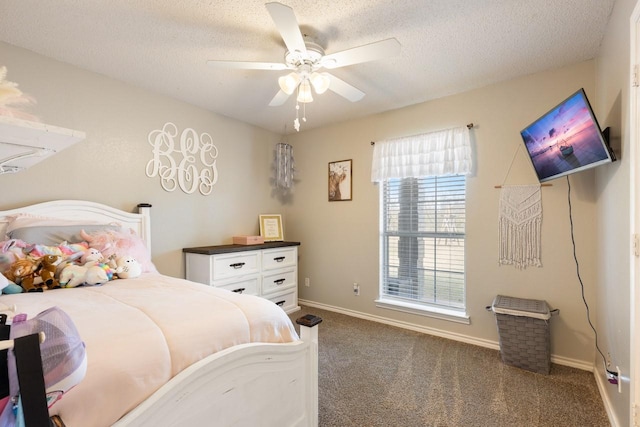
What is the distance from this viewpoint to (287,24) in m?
1.51

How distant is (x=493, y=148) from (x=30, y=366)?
3078 mm

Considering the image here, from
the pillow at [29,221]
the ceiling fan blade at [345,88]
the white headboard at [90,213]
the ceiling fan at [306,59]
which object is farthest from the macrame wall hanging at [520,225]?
the pillow at [29,221]

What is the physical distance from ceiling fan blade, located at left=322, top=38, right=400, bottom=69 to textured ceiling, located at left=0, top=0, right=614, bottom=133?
9.8 inches

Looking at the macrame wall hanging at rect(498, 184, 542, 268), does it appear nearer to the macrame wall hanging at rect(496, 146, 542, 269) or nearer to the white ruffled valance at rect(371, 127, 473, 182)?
the macrame wall hanging at rect(496, 146, 542, 269)

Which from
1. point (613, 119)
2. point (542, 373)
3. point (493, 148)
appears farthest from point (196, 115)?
point (542, 373)

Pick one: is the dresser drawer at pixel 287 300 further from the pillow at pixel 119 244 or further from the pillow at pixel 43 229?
the pillow at pixel 43 229

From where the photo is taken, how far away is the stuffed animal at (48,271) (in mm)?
1641

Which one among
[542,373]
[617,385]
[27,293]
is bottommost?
[542,373]

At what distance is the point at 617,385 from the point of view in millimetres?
1587

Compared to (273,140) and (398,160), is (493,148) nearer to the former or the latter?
(398,160)

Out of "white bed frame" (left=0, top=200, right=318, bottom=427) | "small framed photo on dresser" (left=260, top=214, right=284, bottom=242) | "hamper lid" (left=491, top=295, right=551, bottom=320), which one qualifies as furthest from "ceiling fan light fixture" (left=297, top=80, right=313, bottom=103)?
"hamper lid" (left=491, top=295, right=551, bottom=320)

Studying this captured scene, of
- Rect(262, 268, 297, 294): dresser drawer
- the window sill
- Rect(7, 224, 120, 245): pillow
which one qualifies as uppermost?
Rect(7, 224, 120, 245): pillow

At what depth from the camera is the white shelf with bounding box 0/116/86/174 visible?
2.32 feet

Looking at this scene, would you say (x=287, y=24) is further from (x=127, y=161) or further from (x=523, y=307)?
(x=523, y=307)
